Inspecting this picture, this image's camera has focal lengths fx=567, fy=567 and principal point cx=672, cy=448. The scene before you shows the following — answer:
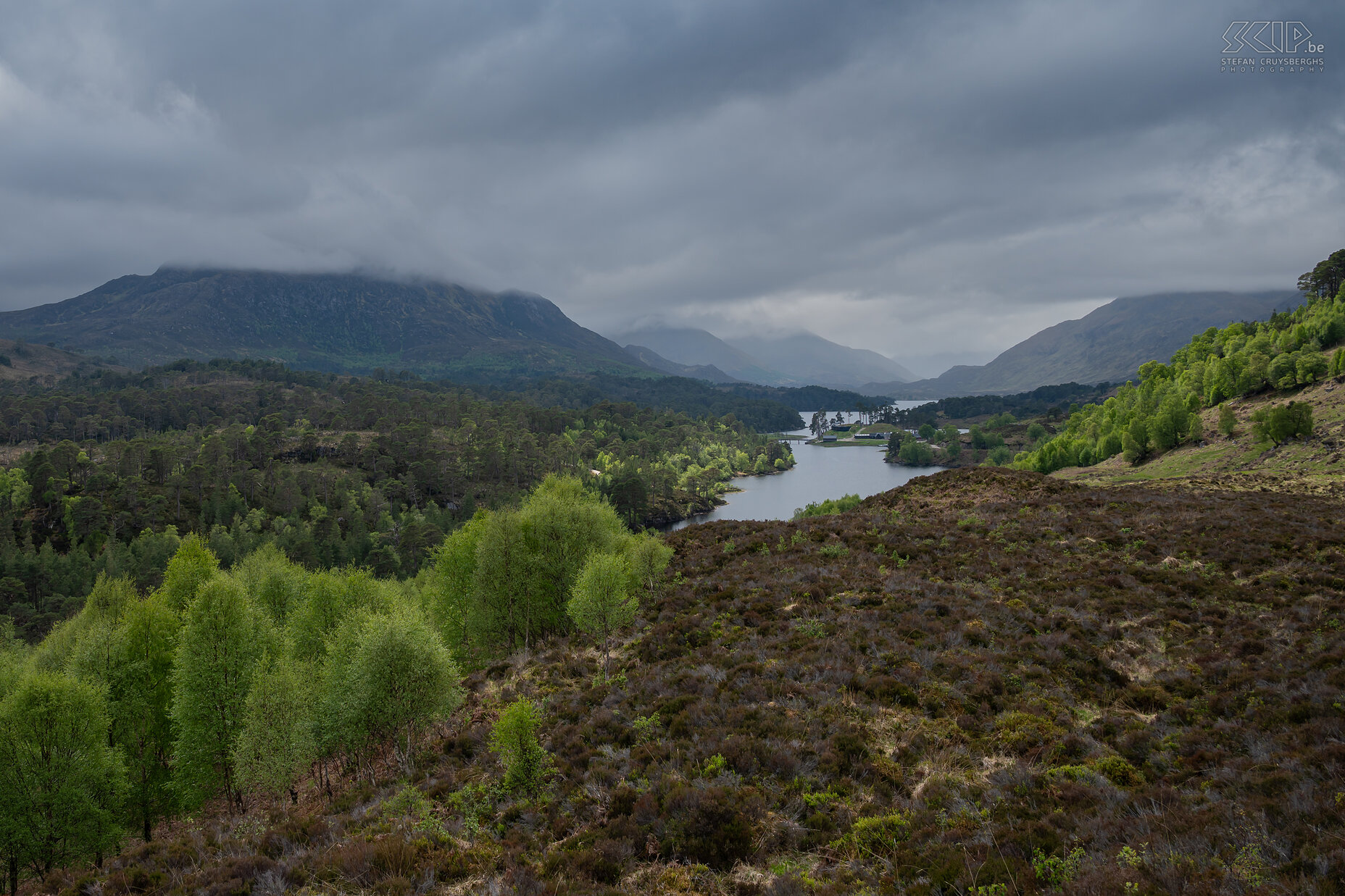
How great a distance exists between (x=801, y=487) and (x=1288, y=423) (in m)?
104

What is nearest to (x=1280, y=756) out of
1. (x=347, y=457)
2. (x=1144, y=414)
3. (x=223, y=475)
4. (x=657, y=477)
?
(x=1144, y=414)

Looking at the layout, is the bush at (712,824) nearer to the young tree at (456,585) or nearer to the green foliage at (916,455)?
the young tree at (456,585)

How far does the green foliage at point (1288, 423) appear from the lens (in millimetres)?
56906

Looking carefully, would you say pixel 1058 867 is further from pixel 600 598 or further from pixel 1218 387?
pixel 1218 387

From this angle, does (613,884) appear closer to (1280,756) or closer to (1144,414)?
(1280,756)

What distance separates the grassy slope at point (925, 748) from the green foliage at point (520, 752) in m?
0.54

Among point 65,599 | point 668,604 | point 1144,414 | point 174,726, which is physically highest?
point 1144,414

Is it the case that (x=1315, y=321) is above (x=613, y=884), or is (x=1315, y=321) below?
above

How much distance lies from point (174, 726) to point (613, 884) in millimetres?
29203

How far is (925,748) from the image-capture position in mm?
14828

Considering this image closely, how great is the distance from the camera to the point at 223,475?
118m

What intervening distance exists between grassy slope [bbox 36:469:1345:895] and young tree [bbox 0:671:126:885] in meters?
8.47

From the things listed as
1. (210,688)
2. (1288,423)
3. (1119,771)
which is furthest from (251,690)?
(1288,423)

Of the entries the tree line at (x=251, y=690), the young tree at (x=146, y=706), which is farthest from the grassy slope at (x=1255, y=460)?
the young tree at (x=146, y=706)
